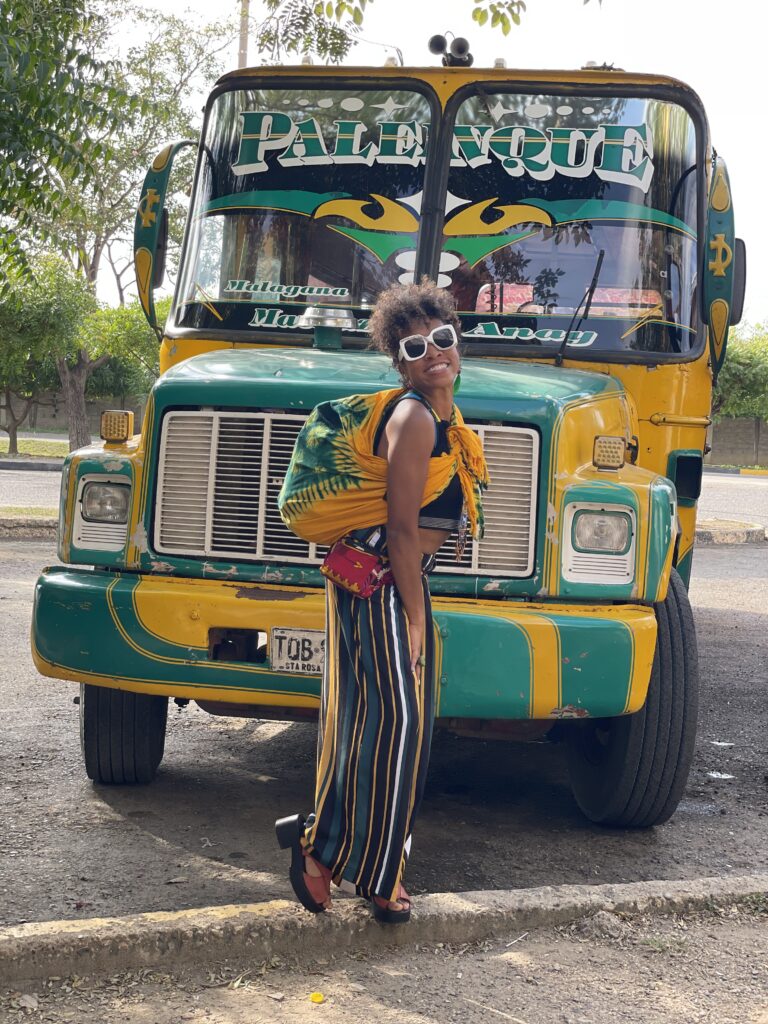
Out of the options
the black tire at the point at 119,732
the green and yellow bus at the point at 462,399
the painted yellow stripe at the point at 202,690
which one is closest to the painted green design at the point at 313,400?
the green and yellow bus at the point at 462,399

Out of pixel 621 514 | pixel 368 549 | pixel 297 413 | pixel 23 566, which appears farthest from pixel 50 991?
pixel 23 566

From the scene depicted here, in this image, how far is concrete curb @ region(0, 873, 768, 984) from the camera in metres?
3.19

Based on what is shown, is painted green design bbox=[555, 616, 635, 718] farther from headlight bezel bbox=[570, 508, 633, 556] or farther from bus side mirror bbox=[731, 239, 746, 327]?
bus side mirror bbox=[731, 239, 746, 327]

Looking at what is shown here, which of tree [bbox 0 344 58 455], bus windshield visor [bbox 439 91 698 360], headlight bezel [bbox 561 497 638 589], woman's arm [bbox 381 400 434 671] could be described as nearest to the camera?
woman's arm [bbox 381 400 434 671]

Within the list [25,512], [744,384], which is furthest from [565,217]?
[744,384]

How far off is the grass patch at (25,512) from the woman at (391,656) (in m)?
11.2

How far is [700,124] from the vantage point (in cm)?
555

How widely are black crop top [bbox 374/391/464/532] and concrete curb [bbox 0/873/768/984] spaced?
1.06m

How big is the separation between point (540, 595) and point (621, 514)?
0.37m

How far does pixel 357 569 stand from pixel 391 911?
916mm

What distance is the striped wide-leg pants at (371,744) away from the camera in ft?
11.3

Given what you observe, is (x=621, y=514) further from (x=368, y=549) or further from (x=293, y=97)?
(x=293, y=97)

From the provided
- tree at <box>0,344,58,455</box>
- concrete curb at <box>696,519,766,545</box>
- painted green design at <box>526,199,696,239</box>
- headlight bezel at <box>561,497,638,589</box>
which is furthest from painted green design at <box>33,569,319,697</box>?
tree at <box>0,344,58,455</box>

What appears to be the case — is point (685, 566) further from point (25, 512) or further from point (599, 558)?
point (25, 512)
